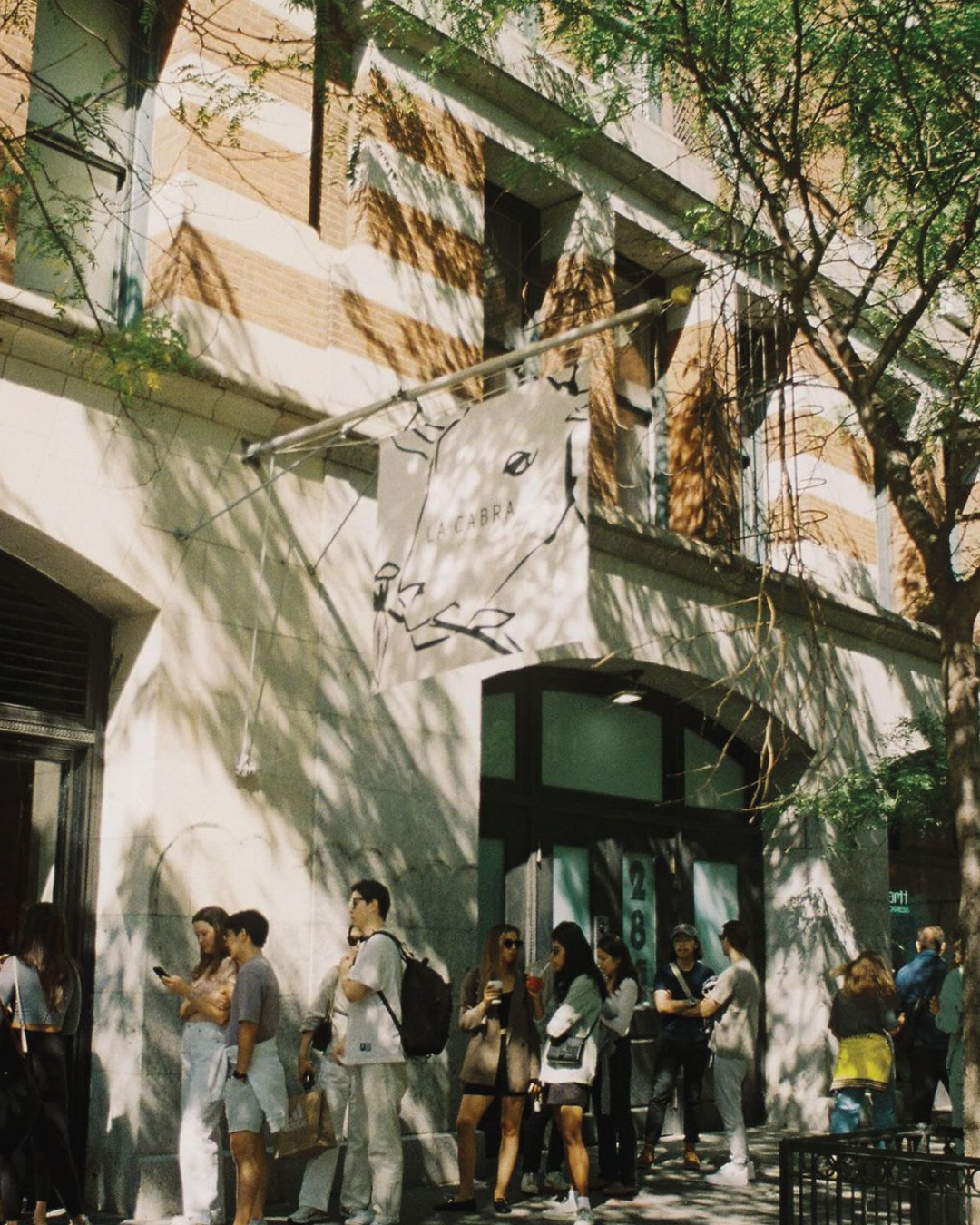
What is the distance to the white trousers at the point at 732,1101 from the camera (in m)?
10.9

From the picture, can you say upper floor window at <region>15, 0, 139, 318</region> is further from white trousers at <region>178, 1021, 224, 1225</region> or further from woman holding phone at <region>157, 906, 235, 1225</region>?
white trousers at <region>178, 1021, 224, 1225</region>

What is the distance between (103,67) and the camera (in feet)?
34.5

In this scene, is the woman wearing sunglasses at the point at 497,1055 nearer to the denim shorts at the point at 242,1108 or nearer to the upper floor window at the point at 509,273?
the denim shorts at the point at 242,1108

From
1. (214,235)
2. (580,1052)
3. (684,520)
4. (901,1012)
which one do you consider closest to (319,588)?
(214,235)

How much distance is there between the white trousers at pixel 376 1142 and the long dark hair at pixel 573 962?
1210mm

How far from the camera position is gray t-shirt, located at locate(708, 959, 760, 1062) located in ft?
36.7

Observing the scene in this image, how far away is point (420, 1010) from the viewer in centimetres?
890

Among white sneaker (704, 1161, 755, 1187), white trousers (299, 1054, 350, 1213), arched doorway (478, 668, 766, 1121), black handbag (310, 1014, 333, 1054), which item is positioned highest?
arched doorway (478, 668, 766, 1121)

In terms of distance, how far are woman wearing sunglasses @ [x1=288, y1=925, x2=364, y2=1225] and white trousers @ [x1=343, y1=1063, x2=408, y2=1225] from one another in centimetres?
12

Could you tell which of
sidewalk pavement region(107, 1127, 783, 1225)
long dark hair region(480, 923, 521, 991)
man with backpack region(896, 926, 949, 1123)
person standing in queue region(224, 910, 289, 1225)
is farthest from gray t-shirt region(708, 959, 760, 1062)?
person standing in queue region(224, 910, 289, 1225)

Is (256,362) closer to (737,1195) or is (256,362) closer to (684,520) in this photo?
(684,520)

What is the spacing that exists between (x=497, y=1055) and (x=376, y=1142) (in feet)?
4.20

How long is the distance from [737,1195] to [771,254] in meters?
6.41

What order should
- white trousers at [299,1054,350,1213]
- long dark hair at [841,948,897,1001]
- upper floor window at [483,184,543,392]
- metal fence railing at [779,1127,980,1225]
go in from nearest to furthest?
metal fence railing at [779,1127,980,1225] < white trousers at [299,1054,350,1213] < long dark hair at [841,948,897,1001] < upper floor window at [483,184,543,392]
